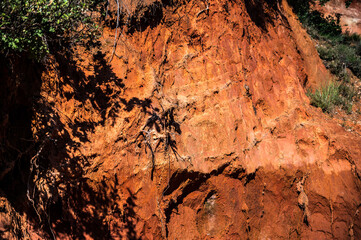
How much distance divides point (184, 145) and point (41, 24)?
8.44ft

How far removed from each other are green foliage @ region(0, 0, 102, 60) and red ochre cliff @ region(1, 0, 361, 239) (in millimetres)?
306

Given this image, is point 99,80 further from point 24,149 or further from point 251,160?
point 251,160

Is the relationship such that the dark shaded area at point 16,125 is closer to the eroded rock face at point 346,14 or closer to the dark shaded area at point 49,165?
the dark shaded area at point 49,165

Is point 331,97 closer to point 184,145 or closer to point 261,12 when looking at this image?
point 261,12

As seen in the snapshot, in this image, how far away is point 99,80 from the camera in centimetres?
432

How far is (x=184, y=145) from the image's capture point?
4.34 m

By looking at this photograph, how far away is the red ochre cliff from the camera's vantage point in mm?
3922

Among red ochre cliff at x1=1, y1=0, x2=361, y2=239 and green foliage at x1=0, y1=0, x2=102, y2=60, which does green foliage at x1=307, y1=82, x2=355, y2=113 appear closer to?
red ochre cliff at x1=1, y1=0, x2=361, y2=239

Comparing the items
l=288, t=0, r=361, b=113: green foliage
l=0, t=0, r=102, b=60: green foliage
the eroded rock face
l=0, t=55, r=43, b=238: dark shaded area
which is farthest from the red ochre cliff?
the eroded rock face

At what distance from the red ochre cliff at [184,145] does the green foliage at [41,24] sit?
31cm

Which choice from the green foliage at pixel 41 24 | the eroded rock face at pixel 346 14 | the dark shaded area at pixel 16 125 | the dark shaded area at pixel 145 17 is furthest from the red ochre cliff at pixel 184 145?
the eroded rock face at pixel 346 14

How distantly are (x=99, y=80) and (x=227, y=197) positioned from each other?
261 cm

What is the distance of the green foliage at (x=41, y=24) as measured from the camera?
11.9 ft

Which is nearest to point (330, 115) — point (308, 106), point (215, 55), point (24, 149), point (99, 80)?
point (308, 106)
